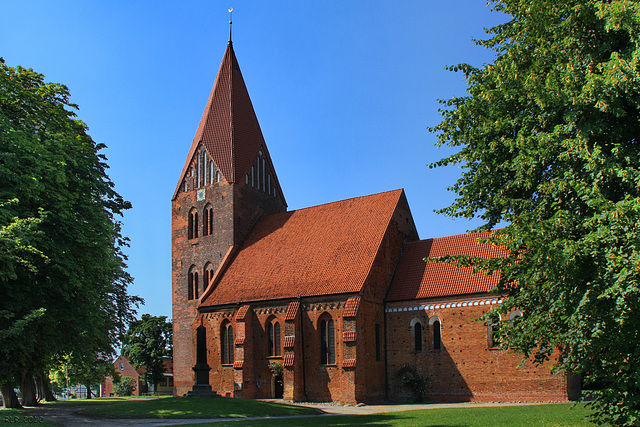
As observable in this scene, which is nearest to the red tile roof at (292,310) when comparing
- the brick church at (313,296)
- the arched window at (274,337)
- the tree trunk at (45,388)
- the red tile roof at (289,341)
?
the brick church at (313,296)

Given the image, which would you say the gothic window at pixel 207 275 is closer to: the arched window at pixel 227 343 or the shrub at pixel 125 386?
the arched window at pixel 227 343

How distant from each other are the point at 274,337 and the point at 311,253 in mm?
5382

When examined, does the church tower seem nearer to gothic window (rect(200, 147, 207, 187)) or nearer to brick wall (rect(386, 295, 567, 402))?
gothic window (rect(200, 147, 207, 187))

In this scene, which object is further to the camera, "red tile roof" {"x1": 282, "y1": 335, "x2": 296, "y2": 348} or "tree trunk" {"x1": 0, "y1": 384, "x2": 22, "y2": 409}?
"red tile roof" {"x1": 282, "y1": 335, "x2": 296, "y2": 348}

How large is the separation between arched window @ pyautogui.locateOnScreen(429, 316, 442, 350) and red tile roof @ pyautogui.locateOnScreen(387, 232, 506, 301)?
123 cm

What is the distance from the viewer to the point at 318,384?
3048cm

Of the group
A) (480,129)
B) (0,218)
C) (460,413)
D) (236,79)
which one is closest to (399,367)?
(460,413)

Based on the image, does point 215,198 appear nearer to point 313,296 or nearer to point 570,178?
point 313,296

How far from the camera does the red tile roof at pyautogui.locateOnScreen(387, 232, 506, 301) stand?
29469 mm

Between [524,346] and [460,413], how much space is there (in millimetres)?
8492

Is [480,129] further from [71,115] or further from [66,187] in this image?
[71,115]

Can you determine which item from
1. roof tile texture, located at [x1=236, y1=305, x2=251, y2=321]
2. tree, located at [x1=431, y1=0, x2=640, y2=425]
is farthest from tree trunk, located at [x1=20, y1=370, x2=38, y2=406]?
tree, located at [x1=431, y1=0, x2=640, y2=425]

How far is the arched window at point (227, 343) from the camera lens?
3509 centimetres

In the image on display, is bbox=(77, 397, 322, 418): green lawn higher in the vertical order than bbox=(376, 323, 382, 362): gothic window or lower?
lower
